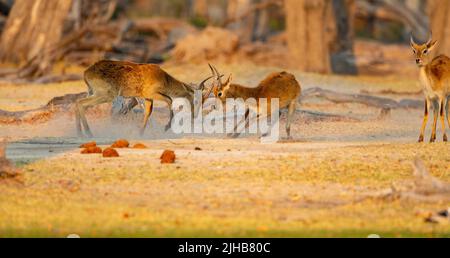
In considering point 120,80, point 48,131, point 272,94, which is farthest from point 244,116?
point 48,131

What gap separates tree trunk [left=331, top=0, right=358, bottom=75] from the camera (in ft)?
101

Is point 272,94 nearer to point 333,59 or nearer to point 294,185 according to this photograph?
point 294,185

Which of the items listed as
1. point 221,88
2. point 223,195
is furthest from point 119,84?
point 223,195

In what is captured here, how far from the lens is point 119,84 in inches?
615

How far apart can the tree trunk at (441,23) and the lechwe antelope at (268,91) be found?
12.5 m

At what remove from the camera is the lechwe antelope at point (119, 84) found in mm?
15594

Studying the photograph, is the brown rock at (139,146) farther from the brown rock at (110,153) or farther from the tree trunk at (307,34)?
the tree trunk at (307,34)

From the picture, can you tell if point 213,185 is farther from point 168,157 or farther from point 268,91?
point 268,91

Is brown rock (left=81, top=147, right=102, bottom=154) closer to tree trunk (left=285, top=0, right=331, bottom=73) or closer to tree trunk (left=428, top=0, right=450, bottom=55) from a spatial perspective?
tree trunk (left=285, top=0, right=331, bottom=73)

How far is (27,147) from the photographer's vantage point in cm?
1438

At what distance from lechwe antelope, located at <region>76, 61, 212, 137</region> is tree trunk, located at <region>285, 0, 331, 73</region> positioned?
12.5m

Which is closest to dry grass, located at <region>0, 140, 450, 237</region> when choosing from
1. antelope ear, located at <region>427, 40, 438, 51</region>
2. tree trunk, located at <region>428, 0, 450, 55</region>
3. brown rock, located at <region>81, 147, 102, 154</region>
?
brown rock, located at <region>81, 147, 102, 154</region>

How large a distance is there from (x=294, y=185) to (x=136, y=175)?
5.62 ft

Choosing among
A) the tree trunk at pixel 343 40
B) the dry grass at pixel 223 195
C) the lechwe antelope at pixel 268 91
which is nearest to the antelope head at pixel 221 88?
the lechwe antelope at pixel 268 91
